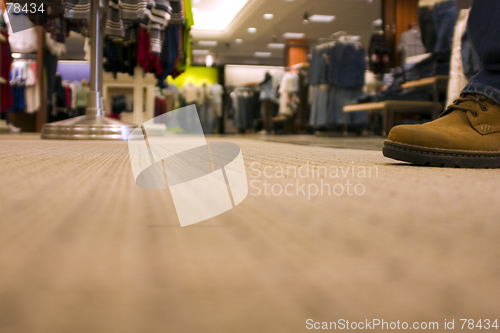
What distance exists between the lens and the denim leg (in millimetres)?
3072

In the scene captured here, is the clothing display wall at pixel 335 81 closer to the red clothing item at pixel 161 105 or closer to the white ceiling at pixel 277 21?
the white ceiling at pixel 277 21

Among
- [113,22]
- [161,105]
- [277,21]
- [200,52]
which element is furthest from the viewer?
[200,52]

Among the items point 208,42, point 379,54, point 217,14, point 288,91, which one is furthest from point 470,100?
point 208,42

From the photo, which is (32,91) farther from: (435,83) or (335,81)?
(435,83)

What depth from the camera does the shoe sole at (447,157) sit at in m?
0.62

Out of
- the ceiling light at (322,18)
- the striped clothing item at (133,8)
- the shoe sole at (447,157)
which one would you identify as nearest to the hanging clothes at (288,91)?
the ceiling light at (322,18)

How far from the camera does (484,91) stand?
65 cm

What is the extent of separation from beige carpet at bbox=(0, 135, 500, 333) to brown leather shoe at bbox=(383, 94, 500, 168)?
421 mm

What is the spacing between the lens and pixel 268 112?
6.59m

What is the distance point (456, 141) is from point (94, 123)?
4.88 feet

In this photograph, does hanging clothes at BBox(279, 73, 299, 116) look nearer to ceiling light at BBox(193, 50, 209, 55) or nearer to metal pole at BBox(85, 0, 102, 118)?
metal pole at BBox(85, 0, 102, 118)

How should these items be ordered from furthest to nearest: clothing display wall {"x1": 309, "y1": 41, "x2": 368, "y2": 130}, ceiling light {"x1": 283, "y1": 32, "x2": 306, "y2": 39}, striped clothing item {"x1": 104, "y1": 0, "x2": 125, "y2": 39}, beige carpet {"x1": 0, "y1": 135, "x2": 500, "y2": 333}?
ceiling light {"x1": 283, "y1": 32, "x2": 306, "y2": 39} < clothing display wall {"x1": 309, "y1": 41, "x2": 368, "y2": 130} < striped clothing item {"x1": 104, "y1": 0, "x2": 125, "y2": 39} < beige carpet {"x1": 0, "y1": 135, "x2": 500, "y2": 333}

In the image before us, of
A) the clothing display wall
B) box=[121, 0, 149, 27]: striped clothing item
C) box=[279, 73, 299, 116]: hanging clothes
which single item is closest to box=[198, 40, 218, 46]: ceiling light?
box=[279, 73, 299, 116]: hanging clothes

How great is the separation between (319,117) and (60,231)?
474 centimetres
